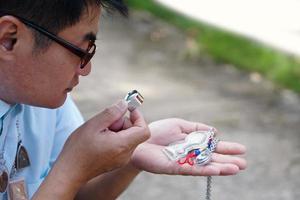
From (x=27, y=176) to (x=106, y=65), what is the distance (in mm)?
3140

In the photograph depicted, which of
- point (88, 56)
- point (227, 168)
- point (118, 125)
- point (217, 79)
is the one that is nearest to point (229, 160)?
point (227, 168)

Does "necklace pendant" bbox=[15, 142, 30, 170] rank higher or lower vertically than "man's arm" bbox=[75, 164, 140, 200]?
higher

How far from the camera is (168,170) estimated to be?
1729mm

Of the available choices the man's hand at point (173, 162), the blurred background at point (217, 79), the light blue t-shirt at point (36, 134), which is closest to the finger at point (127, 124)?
the man's hand at point (173, 162)

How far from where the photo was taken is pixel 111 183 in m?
1.87

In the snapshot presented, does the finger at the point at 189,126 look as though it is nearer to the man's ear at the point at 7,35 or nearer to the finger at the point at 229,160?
the finger at the point at 229,160

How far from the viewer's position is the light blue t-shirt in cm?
169

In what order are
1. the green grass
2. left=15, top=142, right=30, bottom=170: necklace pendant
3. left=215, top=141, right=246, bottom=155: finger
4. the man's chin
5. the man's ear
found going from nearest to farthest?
the man's ear → the man's chin → left=15, top=142, right=30, bottom=170: necklace pendant → left=215, top=141, right=246, bottom=155: finger → the green grass

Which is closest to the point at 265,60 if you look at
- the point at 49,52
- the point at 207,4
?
the point at 207,4

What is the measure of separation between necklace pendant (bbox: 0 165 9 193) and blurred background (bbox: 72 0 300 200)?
1.48 meters

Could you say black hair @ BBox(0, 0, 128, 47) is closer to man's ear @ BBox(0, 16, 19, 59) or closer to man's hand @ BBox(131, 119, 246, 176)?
man's ear @ BBox(0, 16, 19, 59)

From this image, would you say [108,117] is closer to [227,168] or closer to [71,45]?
[71,45]

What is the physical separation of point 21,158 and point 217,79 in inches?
117

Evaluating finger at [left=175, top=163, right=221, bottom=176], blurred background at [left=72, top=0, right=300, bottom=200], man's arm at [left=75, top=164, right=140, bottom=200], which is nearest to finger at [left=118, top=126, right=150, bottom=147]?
finger at [left=175, top=163, right=221, bottom=176]
